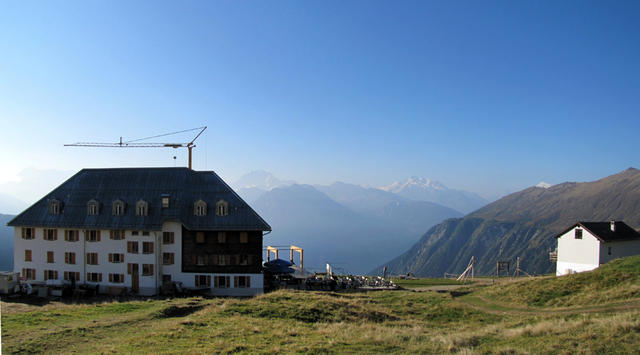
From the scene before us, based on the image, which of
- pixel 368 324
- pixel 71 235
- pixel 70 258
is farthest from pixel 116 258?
pixel 368 324

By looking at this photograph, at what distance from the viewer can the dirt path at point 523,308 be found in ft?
90.5

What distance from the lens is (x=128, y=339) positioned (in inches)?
858

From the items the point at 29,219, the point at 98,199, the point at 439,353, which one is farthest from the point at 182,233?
the point at 439,353

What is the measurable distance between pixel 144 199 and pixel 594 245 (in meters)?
62.5

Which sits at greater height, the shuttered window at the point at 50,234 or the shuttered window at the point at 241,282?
the shuttered window at the point at 50,234

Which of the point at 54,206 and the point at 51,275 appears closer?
the point at 51,275

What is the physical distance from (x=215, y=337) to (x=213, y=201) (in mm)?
30024

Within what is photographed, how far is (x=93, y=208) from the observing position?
5019cm

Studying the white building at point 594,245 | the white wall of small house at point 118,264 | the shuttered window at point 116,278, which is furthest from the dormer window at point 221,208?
the white building at point 594,245

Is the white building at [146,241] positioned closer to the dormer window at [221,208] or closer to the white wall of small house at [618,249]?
the dormer window at [221,208]

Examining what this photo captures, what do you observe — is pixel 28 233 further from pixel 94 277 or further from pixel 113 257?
pixel 113 257

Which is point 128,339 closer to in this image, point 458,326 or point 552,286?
point 458,326

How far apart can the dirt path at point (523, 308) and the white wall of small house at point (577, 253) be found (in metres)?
26.6

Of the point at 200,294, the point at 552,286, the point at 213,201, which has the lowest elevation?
the point at 200,294
